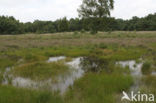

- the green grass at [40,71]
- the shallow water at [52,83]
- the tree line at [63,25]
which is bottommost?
the shallow water at [52,83]

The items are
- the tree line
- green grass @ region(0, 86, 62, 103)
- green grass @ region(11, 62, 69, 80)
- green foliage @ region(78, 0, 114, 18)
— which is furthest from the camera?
the tree line

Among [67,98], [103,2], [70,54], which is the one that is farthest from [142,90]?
[103,2]

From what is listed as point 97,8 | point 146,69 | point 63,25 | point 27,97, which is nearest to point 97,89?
point 27,97

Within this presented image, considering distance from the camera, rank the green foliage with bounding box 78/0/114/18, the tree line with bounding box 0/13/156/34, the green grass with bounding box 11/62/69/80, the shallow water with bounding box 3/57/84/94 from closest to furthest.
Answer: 1. the shallow water with bounding box 3/57/84/94
2. the green grass with bounding box 11/62/69/80
3. the green foliage with bounding box 78/0/114/18
4. the tree line with bounding box 0/13/156/34

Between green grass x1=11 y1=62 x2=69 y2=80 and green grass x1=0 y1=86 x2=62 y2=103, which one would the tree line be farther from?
green grass x1=0 y1=86 x2=62 y2=103

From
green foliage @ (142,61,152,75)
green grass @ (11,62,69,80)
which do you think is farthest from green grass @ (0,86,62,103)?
green foliage @ (142,61,152,75)

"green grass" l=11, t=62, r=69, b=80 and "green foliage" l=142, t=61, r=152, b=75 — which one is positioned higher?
"green grass" l=11, t=62, r=69, b=80

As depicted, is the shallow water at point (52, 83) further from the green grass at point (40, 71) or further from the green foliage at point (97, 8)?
the green foliage at point (97, 8)

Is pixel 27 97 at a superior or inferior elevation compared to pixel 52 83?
superior

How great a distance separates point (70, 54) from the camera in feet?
41.2

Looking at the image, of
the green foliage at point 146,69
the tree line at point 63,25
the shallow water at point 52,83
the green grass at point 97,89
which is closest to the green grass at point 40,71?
the shallow water at point 52,83

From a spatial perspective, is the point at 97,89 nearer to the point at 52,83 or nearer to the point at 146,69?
the point at 52,83

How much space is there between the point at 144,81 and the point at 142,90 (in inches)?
49.7

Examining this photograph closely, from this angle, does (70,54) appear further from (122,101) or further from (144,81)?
(122,101)
